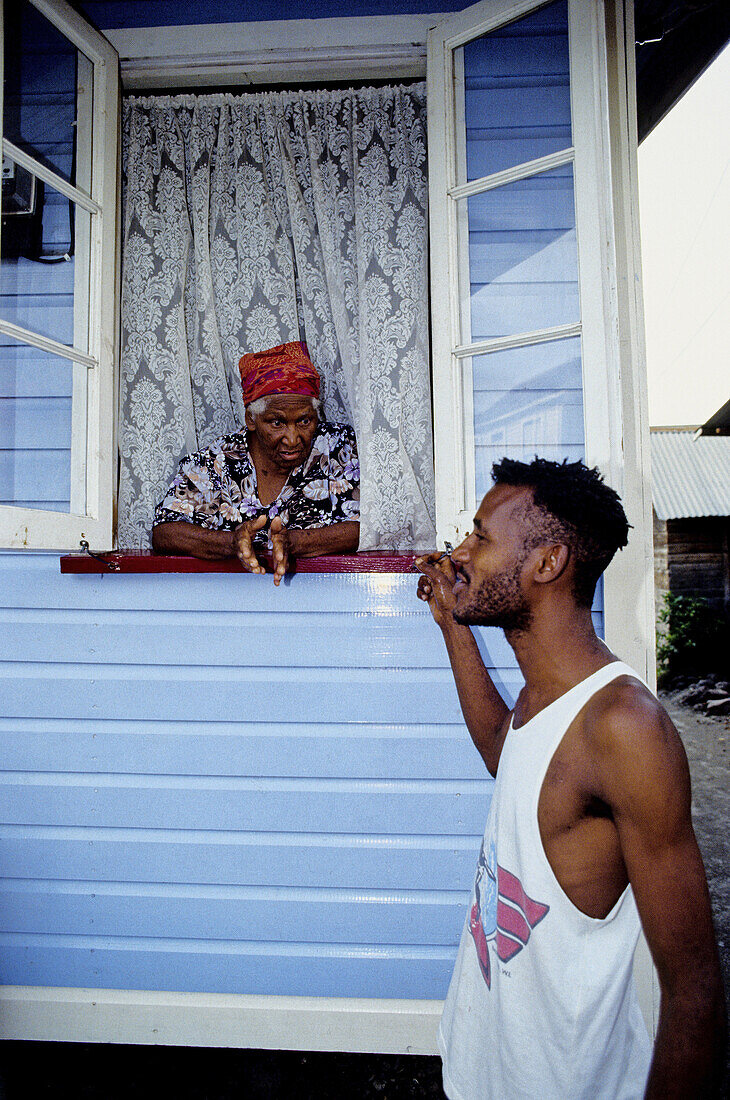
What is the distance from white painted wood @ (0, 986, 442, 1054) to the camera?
2.20 metres

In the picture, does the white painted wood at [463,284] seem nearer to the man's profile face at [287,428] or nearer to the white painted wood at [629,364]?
the white painted wood at [629,364]

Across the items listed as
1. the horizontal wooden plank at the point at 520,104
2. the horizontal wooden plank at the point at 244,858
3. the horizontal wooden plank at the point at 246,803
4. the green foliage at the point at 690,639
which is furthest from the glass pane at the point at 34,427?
the green foliage at the point at 690,639

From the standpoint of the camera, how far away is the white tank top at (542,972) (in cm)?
113

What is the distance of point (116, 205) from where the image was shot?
238 centimetres

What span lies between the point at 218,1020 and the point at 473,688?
1.59m

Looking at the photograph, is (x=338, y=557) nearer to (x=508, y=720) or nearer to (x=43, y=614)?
(x=508, y=720)

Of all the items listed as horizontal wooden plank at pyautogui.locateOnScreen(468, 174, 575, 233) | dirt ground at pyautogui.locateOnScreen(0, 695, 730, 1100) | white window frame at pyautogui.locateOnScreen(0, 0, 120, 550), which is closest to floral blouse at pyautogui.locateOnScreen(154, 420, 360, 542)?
white window frame at pyautogui.locateOnScreen(0, 0, 120, 550)

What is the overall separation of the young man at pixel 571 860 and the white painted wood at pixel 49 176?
71.6 inches

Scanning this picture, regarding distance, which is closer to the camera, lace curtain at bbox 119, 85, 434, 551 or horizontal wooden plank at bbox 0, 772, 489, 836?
horizontal wooden plank at bbox 0, 772, 489, 836

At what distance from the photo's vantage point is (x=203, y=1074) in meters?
2.16

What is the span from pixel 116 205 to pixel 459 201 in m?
1.23

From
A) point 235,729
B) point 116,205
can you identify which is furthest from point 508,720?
point 116,205

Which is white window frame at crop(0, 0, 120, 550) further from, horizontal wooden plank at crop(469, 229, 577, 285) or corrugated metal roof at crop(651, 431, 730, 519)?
corrugated metal roof at crop(651, 431, 730, 519)

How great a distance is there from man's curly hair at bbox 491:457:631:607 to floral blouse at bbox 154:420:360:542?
46.7 inches
